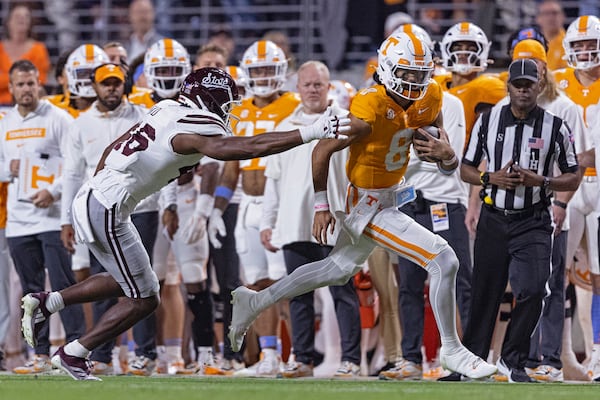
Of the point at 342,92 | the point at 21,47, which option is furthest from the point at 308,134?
the point at 21,47

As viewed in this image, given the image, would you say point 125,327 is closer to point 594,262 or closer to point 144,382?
point 144,382

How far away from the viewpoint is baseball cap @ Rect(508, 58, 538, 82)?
8.73 m

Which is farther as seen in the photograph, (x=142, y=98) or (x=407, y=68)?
(x=142, y=98)

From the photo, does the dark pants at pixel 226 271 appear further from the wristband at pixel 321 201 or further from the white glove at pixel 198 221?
the wristband at pixel 321 201

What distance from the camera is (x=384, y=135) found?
842 centimetres

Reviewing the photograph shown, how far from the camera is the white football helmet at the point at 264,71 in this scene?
10.9m

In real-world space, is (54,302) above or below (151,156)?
below

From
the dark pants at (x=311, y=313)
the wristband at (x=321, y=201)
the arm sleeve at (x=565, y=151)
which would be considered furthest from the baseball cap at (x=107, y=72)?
the arm sleeve at (x=565, y=151)

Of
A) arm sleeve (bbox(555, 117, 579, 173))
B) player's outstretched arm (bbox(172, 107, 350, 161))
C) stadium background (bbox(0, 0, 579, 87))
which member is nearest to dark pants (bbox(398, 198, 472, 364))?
arm sleeve (bbox(555, 117, 579, 173))

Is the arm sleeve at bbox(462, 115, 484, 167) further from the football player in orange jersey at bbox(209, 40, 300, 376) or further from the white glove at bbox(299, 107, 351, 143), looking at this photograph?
the white glove at bbox(299, 107, 351, 143)

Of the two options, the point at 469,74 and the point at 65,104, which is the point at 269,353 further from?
the point at 65,104

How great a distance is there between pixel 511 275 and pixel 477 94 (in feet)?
6.05

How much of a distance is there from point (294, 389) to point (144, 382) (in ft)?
3.73

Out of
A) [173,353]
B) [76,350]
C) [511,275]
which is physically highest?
[511,275]
